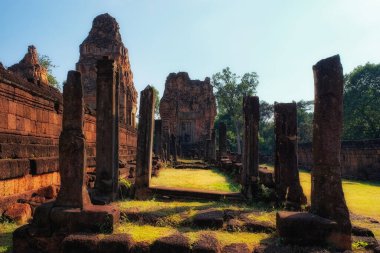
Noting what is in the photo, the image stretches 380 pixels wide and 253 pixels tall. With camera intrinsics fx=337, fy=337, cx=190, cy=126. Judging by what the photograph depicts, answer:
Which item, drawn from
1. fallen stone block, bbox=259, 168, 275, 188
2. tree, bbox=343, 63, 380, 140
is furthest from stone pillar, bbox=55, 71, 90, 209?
tree, bbox=343, 63, 380, 140

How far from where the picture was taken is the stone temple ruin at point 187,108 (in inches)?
1586

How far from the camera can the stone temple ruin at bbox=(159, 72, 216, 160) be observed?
4028 cm

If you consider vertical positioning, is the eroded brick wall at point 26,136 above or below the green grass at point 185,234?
above

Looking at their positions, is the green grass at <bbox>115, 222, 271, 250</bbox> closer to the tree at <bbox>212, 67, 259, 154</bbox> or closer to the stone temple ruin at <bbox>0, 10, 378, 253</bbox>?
the stone temple ruin at <bbox>0, 10, 378, 253</bbox>

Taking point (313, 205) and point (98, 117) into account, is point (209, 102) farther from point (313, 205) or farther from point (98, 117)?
point (313, 205)

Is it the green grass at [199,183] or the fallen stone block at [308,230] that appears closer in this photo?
the fallen stone block at [308,230]

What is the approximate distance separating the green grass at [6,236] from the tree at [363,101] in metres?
36.8

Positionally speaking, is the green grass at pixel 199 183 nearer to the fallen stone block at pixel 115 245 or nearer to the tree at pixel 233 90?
the fallen stone block at pixel 115 245

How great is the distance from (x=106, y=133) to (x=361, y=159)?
17.1 m

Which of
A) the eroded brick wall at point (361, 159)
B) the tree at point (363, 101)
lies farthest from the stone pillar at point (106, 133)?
the tree at point (363, 101)

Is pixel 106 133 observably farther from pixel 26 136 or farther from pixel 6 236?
pixel 6 236

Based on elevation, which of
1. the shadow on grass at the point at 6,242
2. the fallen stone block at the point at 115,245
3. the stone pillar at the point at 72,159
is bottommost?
the shadow on grass at the point at 6,242

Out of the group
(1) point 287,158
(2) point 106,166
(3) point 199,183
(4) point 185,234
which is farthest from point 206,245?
(3) point 199,183

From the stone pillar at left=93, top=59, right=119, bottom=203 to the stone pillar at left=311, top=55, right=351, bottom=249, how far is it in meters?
4.20
